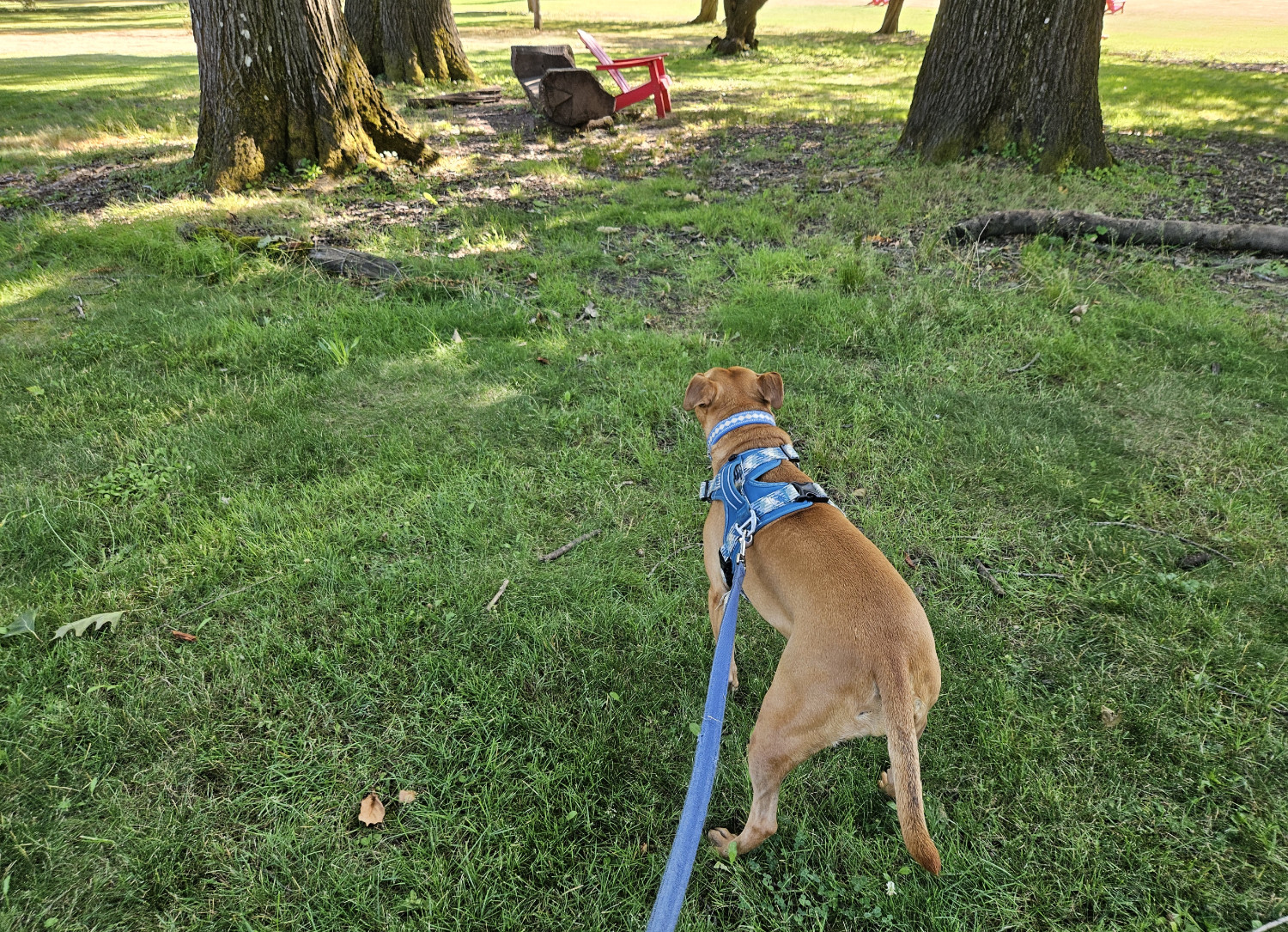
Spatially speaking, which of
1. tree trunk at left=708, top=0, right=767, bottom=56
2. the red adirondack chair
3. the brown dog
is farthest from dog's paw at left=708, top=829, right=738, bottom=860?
tree trunk at left=708, top=0, right=767, bottom=56

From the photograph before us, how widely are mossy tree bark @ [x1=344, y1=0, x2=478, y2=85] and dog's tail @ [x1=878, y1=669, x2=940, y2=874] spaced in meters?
14.3

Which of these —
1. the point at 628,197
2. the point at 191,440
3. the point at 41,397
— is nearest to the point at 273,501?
the point at 191,440

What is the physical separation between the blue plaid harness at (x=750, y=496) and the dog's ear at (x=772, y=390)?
0.34 m

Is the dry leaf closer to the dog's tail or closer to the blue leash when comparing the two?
the blue leash

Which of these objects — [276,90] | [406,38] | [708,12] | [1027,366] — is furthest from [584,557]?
[708,12]

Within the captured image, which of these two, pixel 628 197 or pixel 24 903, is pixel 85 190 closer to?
A: pixel 628 197

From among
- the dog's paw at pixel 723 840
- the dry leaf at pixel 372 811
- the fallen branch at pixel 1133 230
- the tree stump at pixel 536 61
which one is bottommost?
the dog's paw at pixel 723 840

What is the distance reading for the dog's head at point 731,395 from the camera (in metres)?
2.89

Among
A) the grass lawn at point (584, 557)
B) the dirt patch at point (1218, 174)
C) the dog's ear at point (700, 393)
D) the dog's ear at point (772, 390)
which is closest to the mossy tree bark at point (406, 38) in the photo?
the grass lawn at point (584, 557)

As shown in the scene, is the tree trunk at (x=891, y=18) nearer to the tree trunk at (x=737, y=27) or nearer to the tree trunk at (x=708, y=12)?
the tree trunk at (x=708, y=12)

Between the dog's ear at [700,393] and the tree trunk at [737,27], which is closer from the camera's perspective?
the dog's ear at [700,393]

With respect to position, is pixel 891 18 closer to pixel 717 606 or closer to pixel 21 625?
pixel 717 606

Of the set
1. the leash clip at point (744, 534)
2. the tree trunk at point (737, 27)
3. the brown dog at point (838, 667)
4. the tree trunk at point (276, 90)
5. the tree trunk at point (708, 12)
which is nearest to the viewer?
the brown dog at point (838, 667)

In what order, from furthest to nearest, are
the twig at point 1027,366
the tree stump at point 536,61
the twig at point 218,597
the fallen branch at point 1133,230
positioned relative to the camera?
the tree stump at point 536,61
the fallen branch at point 1133,230
the twig at point 1027,366
the twig at point 218,597
